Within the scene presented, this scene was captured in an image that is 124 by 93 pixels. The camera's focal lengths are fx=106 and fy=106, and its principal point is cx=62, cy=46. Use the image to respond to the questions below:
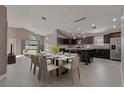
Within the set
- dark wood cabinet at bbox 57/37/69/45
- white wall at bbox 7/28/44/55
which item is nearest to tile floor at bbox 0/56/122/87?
dark wood cabinet at bbox 57/37/69/45

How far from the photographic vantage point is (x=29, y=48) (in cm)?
1278

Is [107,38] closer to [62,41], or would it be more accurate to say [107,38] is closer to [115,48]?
[115,48]

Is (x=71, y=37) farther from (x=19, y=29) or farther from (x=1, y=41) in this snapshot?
(x=1, y=41)

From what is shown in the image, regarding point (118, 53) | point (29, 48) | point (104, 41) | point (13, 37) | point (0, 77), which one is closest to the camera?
point (0, 77)

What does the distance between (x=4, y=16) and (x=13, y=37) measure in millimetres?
8138

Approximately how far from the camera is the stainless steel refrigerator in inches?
289

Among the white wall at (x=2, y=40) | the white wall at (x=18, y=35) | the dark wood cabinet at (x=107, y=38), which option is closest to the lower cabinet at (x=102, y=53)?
the dark wood cabinet at (x=107, y=38)

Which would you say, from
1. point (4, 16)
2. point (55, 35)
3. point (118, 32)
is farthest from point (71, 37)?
point (4, 16)

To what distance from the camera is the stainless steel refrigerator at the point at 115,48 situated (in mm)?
7340

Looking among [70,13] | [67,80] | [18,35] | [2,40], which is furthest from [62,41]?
[67,80]

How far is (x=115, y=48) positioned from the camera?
24.7 feet

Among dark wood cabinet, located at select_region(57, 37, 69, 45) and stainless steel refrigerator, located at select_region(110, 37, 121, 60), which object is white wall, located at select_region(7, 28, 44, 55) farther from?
stainless steel refrigerator, located at select_region(110, 37, 121, 60)
